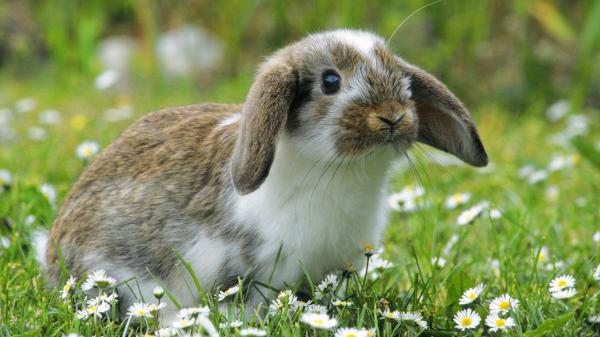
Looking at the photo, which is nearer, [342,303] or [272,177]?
[342,303]

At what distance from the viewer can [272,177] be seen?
3.07 m

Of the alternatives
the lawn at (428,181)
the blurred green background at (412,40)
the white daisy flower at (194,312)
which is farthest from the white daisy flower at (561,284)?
the blurred green background at (412,40)

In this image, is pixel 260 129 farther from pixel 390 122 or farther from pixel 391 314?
pixel 391 314

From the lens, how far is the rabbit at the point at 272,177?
9.43ft

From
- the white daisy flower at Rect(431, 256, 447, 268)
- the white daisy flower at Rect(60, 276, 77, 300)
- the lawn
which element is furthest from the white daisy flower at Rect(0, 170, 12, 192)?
the white daisy flower at Rect(431, 256, 447, 268)

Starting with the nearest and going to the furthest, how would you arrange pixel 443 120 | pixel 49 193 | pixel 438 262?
pixel 443 120, pixel 438 262, pixel 49 193

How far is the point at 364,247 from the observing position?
3242 millimetres

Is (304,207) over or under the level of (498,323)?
over

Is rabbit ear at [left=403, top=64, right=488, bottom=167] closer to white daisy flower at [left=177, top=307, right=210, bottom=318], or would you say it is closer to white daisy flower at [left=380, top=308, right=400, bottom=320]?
white daisy flower at [left=380, top=308, right=400, bottom=320]

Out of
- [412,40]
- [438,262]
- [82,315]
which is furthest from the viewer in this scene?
[412,40]

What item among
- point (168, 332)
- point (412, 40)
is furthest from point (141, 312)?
point (412, 40)

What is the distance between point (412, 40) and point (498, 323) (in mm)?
5388

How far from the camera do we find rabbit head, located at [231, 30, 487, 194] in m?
2.82

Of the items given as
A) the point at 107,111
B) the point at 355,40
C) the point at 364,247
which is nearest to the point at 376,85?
the point at 355,40
